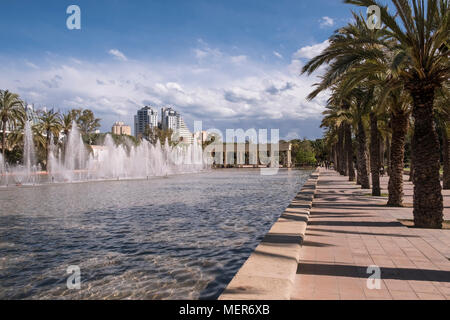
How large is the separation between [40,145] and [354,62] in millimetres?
55294

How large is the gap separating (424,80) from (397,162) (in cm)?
447

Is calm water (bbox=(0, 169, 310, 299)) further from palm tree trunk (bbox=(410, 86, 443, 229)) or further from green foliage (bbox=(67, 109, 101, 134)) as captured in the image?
green foliage (bbox=(67, 109, 101, 134))

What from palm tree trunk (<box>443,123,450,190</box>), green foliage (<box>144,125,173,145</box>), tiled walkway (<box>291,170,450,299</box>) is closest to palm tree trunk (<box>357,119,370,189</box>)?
palm tree trunk (<box>443,123,450,190</box>)

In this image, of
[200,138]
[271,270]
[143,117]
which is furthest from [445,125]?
[143,117]

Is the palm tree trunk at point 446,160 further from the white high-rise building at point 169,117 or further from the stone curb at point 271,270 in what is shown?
the white high-rise building at point 169,117

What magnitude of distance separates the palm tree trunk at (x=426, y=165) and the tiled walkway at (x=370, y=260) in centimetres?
53

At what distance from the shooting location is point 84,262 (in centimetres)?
658

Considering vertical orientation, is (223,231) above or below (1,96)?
below

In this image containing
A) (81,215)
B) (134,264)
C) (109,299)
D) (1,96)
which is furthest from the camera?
(1,96)

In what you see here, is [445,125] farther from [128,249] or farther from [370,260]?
[128,249]

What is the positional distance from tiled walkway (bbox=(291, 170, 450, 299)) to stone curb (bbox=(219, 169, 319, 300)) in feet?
0.65

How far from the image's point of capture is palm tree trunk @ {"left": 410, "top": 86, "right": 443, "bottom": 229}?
8.61m
